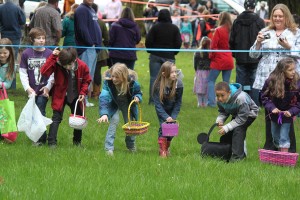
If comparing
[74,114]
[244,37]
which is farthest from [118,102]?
[244,37]

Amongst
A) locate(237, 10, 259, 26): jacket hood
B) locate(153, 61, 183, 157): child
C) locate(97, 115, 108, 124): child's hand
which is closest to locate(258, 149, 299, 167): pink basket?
locate(153, 61, 183, 157): child

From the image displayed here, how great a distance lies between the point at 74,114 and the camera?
33.5 ft

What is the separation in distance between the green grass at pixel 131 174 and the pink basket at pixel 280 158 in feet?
0.67

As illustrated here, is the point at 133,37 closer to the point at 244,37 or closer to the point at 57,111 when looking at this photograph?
the point at 244,37

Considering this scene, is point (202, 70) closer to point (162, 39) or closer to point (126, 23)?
point (162, 39)

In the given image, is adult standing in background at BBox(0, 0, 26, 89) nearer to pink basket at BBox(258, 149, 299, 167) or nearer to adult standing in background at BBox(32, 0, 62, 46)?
adult standing in background at BBox(32, 0, 62, 46)

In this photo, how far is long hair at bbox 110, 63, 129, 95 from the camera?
10234 millimetres

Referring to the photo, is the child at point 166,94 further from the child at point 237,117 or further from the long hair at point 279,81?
the long hair at point 279,81

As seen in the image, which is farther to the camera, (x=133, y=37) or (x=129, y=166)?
(x=133, y=37)

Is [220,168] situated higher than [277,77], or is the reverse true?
[277,77]

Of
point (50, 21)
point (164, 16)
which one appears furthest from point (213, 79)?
point (50, 21)

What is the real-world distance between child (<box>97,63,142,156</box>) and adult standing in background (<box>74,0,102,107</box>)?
13.9 feet

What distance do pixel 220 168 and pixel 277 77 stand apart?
6.00ft

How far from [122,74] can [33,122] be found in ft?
4.43
